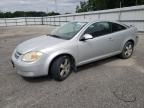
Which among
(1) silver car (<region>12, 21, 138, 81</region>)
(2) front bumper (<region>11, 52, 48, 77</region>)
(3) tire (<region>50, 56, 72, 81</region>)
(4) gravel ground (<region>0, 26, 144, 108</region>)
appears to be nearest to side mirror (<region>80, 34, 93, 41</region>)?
(1) silver car (<region>12, 21, 138, 81</region>)

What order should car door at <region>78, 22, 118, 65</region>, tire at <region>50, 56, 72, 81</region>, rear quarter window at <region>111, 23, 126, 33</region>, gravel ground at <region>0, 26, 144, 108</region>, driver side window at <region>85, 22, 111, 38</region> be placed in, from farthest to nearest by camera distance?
rear quarter window at <region>111, 23, 126, 33</region> < driver side window at <region>85, 22, 111, 38</region> < car door at <region>78, 22, 118, 65</region> < tire at <region>50, 56, 72, 81</region> < gravel ground at <region>0, 26, 144, 108</region>

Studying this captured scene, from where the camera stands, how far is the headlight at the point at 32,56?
3.81m

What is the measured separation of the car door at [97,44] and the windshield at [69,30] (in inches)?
10.8

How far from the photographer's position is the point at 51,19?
113 feet

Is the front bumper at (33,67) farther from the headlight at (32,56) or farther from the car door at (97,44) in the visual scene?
the car door at (97,44)

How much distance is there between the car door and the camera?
14.7 ft

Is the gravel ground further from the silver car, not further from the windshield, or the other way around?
the windshield

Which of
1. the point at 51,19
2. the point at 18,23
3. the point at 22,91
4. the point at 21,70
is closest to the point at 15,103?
the point at 22,91

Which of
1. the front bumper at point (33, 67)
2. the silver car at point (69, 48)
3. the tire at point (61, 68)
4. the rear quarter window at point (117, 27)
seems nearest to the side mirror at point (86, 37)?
the silver car at point (69, 48)

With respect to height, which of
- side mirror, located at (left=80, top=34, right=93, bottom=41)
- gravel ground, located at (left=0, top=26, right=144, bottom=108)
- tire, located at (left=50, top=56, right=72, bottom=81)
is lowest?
gravel ground, located at (left=0, top=26, right=144, bottom=108)

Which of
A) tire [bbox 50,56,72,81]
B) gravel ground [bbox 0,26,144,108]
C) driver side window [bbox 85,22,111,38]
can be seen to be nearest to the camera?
gravel ground [bbox 0,26,144,108]

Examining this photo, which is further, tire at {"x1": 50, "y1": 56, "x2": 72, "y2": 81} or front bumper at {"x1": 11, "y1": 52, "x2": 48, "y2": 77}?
tire at {"x1": 50, "y1": 56, "x2": 72, "y2": 81}

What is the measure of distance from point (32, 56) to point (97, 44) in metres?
1.92

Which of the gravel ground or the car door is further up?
the car door
